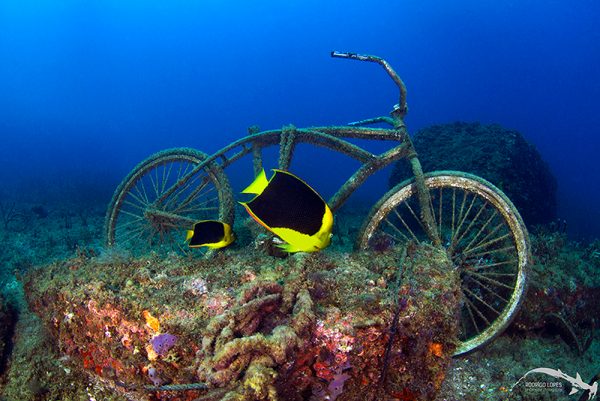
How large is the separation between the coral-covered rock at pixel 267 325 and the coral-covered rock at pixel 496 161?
7841 mm

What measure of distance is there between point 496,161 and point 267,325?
937 cm

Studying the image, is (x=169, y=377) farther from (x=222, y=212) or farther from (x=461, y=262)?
(x=461, y=262)

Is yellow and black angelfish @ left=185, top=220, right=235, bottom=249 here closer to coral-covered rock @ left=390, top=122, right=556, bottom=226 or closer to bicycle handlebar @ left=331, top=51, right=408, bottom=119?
bicycle handlebar @ left=331, top=51, right=408, bottom=119

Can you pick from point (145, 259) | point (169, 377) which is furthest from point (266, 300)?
point (145, 259)

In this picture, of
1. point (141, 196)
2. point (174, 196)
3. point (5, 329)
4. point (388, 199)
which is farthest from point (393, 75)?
point (5, 329)

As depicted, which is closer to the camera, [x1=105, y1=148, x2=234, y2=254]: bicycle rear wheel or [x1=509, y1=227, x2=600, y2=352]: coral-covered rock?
[x1=509, y1=227, x2=600, y2=352]: coral-covered rock

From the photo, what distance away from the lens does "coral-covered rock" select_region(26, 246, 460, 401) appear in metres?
1.45

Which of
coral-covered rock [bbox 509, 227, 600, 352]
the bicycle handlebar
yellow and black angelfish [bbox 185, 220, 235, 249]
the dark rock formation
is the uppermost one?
the bicycle handlebar

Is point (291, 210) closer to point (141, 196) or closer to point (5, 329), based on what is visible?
point (5, 329)

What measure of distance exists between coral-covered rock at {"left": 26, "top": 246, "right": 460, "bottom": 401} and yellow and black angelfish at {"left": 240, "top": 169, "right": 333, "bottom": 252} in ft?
1.20

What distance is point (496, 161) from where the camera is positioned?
8.96 m

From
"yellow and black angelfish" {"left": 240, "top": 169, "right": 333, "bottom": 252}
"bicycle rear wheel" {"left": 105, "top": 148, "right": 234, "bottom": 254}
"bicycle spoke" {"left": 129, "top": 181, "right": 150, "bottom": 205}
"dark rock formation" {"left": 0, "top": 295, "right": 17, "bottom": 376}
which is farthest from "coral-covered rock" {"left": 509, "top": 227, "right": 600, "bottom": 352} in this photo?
"dark rock formation" {"left": 0, "top": 295, "right": 17, "bottom": 376}

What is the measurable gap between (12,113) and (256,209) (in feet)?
425

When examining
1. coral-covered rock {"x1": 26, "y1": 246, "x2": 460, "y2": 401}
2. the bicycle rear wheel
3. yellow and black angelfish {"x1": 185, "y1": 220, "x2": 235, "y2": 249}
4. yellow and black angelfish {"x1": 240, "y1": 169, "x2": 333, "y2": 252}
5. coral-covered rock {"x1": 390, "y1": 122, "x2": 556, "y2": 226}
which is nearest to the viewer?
coral-covered rock {"x1": 26, "y1": 246, "x2": 460, "y2": 401}
